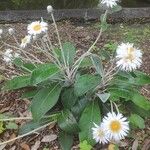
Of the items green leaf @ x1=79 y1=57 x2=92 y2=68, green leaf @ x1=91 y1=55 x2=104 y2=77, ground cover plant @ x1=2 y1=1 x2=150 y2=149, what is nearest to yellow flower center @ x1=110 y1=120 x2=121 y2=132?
ground cover plant @ x1=2 y1=1 x2=150 y2=149

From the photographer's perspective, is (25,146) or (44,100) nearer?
(44,100)

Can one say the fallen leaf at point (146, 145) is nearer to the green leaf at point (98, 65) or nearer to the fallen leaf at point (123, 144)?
the fallen leaf at point (123, 144)

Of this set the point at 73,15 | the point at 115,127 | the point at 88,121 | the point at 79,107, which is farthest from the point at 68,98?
the point at 73,15

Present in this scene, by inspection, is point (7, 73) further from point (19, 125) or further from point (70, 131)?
point (70, 131)

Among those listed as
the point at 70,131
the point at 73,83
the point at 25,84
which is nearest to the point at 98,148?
the point at 70,131

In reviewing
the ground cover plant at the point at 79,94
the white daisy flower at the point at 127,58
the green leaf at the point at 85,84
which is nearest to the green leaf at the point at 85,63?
the ground cover plant at the point at 79,94

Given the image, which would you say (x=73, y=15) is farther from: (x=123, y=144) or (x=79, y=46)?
(x=123, y=144)
